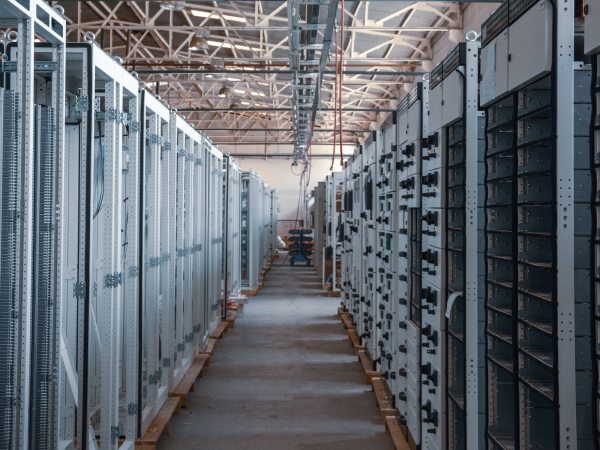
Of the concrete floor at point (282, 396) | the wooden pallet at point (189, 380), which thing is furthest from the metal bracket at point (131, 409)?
the wooden pallet at point (189, 380)

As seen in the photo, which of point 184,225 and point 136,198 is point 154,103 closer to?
point 136,198

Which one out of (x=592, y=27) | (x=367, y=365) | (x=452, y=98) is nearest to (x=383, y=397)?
(x=367, y=365)

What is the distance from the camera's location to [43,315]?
303 cm

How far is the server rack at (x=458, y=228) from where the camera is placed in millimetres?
2990

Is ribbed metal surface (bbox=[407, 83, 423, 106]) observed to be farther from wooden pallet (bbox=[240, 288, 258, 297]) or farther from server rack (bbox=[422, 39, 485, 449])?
wooden pallet (bbox=[240, 288, 258, 297])

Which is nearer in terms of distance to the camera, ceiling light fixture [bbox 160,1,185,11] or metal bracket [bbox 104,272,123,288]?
metal bracket [bbox 104,272,123,288]

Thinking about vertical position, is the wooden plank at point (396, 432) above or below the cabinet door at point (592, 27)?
below

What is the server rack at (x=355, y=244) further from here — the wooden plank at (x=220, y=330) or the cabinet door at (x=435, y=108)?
the cabinet door at (x=435, y=108)

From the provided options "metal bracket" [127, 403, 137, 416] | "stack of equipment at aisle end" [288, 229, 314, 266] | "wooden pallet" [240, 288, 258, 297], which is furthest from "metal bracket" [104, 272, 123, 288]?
"stack of equipment at aisle end" [288, 229, 314, 266]

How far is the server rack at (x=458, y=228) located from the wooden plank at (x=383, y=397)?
136 cm

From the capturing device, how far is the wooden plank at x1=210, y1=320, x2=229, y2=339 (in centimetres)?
822

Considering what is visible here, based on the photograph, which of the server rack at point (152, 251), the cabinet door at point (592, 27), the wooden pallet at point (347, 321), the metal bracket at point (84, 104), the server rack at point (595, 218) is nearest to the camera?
the cabinet door at point (592, 27)

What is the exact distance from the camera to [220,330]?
8.52 metres

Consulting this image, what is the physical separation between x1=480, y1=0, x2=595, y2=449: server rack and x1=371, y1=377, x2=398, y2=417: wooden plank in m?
2.09
